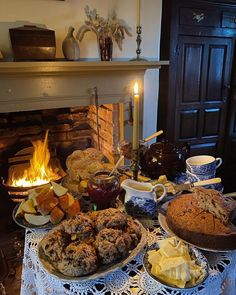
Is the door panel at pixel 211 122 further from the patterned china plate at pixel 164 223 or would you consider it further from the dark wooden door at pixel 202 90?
the patterned china plate at pixel 164 223

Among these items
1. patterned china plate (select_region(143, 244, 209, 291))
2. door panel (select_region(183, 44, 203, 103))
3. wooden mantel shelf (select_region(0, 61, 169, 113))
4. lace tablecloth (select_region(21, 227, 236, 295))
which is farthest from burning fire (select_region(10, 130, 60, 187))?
patterned china plate (select_region(143, 244, 209, 291))

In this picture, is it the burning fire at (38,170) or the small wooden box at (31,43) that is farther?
the burning fire at (38,170)

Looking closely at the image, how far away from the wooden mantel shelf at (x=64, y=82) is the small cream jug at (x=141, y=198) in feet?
3.49

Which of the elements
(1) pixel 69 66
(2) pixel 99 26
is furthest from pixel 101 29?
(1) pixel 69 66

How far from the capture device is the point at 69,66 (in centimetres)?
174

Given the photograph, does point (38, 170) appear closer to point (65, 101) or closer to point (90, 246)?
point (65, 101)

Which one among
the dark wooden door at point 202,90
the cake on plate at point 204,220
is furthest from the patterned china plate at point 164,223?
the dark wooden door at point 202,90

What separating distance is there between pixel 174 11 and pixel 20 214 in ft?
6.28

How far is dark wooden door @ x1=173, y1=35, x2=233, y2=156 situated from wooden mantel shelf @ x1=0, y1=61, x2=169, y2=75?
1.54 ft

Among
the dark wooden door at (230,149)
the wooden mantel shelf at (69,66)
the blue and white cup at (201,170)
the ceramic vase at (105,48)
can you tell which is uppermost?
the ceramic vase at (105,48)

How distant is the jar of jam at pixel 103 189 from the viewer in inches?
38.1

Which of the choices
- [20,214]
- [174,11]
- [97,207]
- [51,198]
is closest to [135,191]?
[97,207]

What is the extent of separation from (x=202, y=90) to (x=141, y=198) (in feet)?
5.98

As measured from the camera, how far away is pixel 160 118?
240 centimetres
